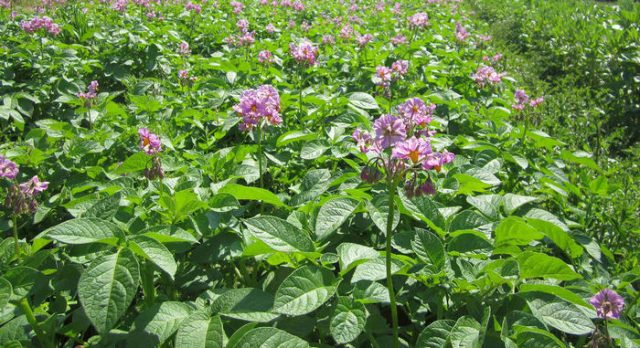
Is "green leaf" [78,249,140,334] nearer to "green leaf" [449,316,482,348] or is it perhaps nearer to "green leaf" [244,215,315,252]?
"green leaf" [244,215,315,252]

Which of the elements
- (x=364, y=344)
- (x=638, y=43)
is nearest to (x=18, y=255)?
(x=364, y=344)

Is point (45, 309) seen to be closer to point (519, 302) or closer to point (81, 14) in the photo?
point (519, 302)

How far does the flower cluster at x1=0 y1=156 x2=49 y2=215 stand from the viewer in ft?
6.39

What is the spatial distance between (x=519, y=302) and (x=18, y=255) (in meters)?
1.85

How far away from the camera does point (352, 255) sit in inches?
71.0

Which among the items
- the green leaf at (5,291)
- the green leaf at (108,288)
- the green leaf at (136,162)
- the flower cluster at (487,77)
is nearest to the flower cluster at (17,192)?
the green leaf at (136,162)

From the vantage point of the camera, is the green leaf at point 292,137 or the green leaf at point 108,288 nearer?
the green leaf at point 108,288

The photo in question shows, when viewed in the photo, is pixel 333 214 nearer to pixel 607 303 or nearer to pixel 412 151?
pixel 412 151

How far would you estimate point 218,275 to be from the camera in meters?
2.08

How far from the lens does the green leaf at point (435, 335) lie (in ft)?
5.08

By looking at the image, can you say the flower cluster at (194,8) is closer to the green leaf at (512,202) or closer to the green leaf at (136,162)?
the green leaf at (136,162)

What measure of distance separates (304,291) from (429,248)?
0.48 m

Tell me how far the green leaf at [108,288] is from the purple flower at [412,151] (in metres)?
0.88

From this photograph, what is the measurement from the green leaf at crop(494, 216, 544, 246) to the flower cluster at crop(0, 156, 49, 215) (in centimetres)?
189
